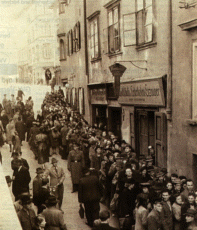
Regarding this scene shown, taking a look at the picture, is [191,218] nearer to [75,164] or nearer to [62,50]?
[75,164]

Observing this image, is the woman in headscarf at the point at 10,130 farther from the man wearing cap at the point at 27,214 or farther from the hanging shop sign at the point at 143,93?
the hanging shop sign at the point at 143,93

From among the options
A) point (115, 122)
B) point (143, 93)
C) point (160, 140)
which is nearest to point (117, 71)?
point (143, 93)

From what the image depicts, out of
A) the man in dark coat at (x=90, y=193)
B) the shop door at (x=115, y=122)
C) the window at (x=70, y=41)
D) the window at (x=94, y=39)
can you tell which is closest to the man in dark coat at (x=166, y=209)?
the man in dark coat at (x=90, y=193)

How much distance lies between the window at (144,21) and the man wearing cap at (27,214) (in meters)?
2.82

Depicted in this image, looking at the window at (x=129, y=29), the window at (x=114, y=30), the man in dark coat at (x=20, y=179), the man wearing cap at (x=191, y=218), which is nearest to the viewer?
the man wearing cap at (x=191, y=218)

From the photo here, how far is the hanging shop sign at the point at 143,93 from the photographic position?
184 inches

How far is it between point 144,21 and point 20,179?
10.1 ft

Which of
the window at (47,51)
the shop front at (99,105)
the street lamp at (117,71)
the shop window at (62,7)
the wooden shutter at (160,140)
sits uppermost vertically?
the shop window at (62,7)

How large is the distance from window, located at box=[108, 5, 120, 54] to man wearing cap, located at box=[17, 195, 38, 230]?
8.61 feet

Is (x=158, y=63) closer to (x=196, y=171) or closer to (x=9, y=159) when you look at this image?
(x=196, y=171)

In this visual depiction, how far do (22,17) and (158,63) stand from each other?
225cm

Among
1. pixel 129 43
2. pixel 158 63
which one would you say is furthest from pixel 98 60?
pixel 158 63

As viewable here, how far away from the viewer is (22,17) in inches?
210

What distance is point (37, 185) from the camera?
5.29 meters
